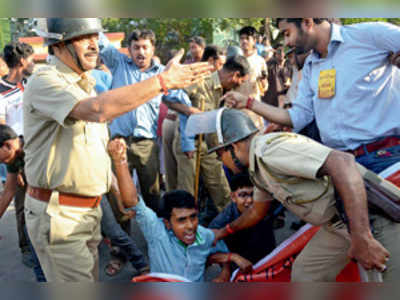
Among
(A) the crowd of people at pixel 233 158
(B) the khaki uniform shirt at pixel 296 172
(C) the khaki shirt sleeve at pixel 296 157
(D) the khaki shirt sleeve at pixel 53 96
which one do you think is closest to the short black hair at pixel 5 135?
(A) the crowd of people at pixel 233 158

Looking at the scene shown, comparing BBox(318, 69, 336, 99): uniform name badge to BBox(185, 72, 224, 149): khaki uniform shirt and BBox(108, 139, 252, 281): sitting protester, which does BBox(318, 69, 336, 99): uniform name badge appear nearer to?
BBox(108, 139, 252, 281): sitting protester

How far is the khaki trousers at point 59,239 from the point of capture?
1726 mm

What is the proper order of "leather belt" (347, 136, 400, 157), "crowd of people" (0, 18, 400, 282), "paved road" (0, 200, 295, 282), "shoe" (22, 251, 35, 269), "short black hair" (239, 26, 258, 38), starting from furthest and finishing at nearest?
"short black hair" (239, 26, 258, 38), "shoe" (22, 251, 35, 269), "paved road" (0, 200, 295, 282), "leather belt" (347, 136, 400, 157), "crowd of people" (0, 18, 400, 282)

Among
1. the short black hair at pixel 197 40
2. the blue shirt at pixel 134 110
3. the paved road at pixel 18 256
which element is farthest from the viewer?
the short black hair at pixel 197 40

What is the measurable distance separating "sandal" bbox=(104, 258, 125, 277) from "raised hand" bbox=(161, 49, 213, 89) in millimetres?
2128

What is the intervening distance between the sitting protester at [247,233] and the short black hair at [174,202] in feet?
1.31

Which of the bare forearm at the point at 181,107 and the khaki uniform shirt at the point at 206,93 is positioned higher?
the khaki uniform shirt at the point at 206,93

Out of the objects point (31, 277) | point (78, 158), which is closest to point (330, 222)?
point (78, 158)

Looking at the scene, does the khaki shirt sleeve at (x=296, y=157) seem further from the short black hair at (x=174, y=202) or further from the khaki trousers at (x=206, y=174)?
the khaki trousers at (x=206, y=174)

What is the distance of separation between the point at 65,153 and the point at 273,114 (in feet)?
4.30

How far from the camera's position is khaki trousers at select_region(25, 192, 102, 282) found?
1.73m

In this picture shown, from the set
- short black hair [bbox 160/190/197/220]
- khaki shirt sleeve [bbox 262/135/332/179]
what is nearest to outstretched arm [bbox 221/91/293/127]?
short black hair [bbox 160/190/197/220]

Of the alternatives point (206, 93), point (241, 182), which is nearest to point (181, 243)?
point (241, 182)

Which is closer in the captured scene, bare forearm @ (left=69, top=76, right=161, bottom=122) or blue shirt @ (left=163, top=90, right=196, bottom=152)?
bare forearm @ (left=69, top=76, right=161, bottom=122)
